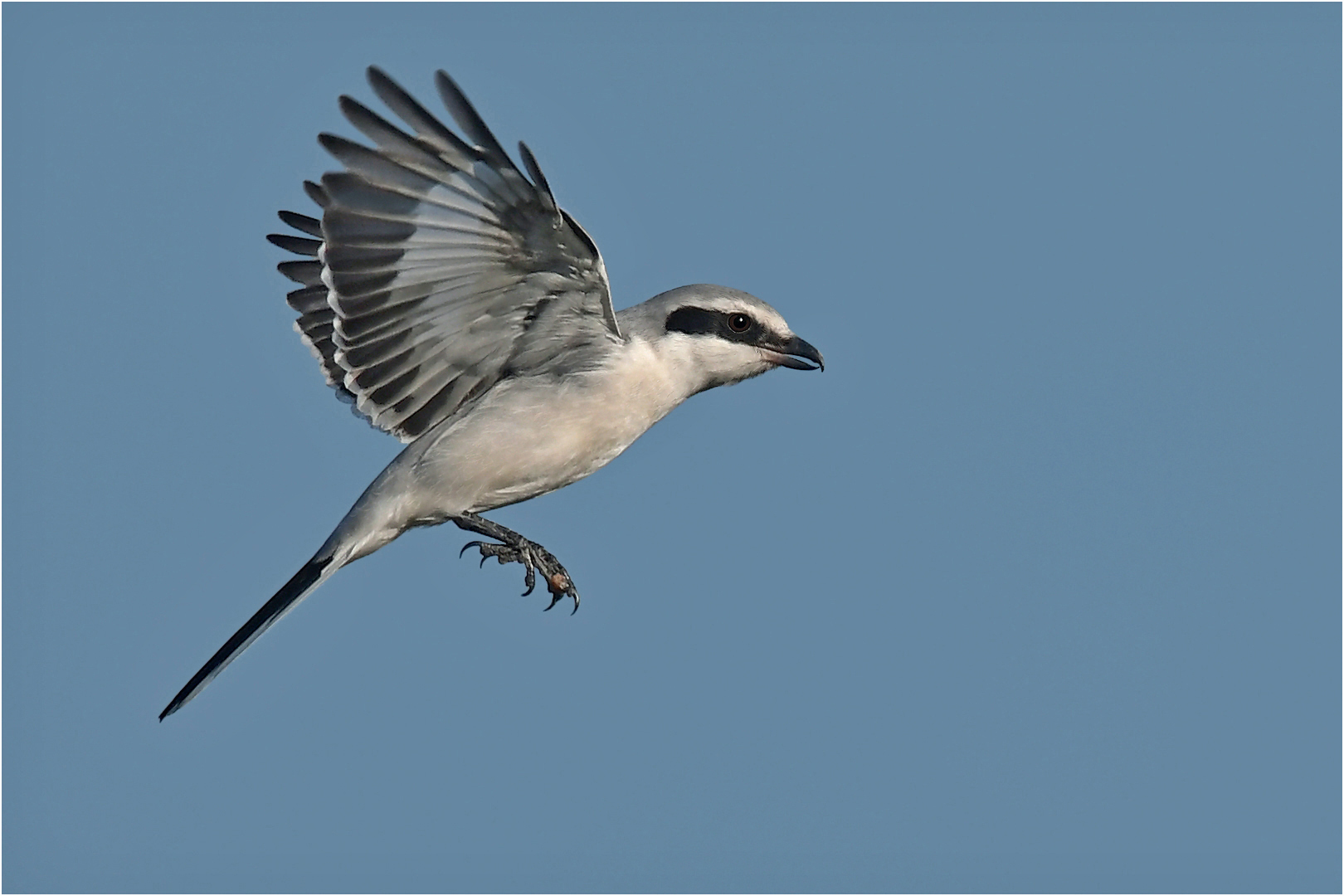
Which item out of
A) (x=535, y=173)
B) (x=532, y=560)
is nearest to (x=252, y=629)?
(x=532, y=560)

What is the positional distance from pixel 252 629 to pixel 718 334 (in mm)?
2492

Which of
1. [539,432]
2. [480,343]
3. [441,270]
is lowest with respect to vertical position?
[539,432]

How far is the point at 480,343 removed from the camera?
23.7 feet

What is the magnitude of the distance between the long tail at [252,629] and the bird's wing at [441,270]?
79 centimetres

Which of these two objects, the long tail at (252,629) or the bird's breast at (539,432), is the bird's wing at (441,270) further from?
the long tail at (252,629)

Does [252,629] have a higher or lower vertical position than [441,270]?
lower

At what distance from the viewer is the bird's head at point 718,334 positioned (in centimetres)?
736

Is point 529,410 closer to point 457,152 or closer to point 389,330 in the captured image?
point 389,330

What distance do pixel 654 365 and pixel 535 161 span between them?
4.35 ft

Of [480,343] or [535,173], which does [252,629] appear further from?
[535,173]

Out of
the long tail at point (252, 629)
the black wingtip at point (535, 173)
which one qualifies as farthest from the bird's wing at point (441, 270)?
the long tail at point (252, 629)

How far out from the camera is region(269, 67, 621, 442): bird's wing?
21.0 feet

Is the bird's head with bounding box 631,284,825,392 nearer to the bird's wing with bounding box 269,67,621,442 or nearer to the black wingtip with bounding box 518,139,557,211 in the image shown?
the bird's wing with bounding box 269,67,621,442

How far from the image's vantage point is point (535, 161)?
6246 mm
